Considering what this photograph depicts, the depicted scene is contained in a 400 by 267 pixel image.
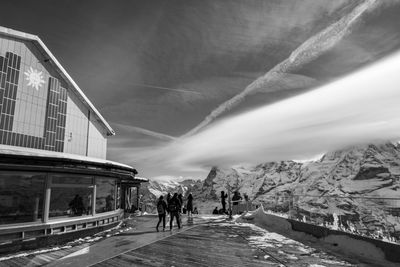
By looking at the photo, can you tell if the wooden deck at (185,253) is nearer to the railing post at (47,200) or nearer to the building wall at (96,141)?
the railing post at (47,200)

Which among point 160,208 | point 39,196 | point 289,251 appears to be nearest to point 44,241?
point 39,196

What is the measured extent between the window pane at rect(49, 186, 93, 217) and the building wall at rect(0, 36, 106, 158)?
3.23 metres

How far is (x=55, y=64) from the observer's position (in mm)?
15805

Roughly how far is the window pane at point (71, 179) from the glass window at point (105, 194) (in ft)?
2.32

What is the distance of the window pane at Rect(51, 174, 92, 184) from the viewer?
12.1 metres

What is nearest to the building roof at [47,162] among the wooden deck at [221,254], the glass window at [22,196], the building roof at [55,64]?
the glass window at [22,196]

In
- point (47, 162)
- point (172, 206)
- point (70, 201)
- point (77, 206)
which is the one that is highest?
A: point (47, 162)

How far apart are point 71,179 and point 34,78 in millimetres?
5994

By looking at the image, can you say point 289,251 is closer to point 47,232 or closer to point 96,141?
point 47,232

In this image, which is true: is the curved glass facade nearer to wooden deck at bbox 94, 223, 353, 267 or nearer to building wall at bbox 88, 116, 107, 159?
wooden deck at bbox 94, 223, 353, 267

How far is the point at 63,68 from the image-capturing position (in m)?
16.3

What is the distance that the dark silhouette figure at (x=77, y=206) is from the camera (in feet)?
43.0

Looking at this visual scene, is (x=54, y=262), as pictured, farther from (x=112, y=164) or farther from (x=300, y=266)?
(x=300, y=266)

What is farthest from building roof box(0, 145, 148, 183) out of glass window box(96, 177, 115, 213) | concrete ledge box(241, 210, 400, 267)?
concrete ledge box(241, 210, 400, 267)
